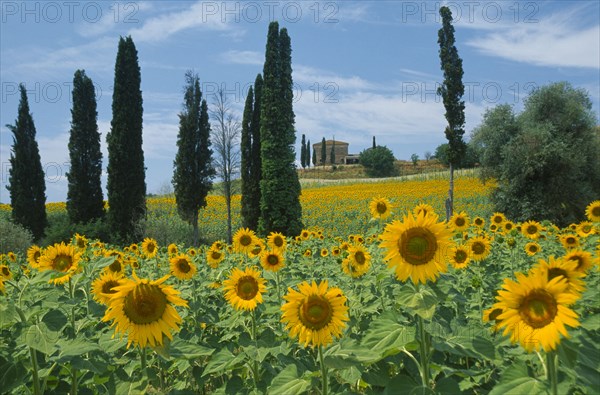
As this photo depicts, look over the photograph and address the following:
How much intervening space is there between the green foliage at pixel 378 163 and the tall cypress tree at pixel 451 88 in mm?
56901

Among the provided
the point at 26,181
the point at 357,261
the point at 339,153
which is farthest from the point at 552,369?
the point at 339,153

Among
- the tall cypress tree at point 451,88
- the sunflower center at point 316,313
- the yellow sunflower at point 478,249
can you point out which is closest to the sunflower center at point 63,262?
the sunflower center at point 316,313

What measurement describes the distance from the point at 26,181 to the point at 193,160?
37.4 feet

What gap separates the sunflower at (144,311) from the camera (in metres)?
2.44

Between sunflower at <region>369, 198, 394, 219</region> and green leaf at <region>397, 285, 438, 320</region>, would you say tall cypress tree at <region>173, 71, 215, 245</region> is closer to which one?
sunflower at <region>369, 198, 394, 219</region>

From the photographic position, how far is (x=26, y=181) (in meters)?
30.7

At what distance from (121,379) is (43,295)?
78cm

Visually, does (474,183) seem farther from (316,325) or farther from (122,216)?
(316,325)

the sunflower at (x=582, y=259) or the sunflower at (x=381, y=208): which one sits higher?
the sunflower at (x=381, y=208)

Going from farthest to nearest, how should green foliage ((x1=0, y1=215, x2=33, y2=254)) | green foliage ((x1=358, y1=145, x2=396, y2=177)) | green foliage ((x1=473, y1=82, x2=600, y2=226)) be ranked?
1. green foliage ((x1=358, y1=145, x2=396, y2=177))
2. green foliage ((x1=473, y1=82, x2=600, y2=226))
3. green foliage ((x1=0, y1=215, x2=33, y2=254))

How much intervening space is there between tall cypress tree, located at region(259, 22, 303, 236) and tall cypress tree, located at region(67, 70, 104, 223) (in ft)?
37.2

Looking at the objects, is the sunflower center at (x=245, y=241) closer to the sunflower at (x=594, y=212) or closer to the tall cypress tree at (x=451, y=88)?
the sunflower at (x=594, y=212)

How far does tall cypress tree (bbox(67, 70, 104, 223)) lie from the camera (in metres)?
30.1

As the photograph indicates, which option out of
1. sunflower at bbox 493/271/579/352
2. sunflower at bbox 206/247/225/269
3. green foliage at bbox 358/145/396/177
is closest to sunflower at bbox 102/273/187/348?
sunflower at bbox 493/271/579/352
